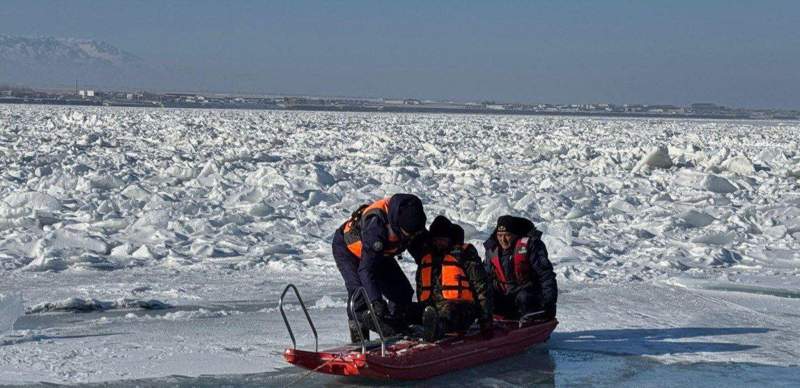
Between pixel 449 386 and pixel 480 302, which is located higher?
pixel 480 302

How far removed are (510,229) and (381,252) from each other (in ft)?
3.34

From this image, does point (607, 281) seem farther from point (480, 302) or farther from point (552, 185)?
point (552, 185)

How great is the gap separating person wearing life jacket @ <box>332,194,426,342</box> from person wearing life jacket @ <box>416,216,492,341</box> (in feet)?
0.35

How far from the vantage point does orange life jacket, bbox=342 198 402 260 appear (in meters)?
4.92

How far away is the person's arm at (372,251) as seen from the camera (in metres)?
4.91

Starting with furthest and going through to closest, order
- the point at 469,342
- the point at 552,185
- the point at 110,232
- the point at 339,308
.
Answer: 1. the point at 552,185
2. the point at 110,232
3. the point at 339,308
4. the point at 469,342

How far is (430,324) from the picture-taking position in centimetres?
503

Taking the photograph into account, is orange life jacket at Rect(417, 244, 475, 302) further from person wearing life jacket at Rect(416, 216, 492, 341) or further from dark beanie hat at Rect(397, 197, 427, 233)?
dark beanie hat at Rect(397, 197, 427, 233)

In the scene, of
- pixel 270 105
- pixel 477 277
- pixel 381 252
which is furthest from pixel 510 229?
pixel 270 105

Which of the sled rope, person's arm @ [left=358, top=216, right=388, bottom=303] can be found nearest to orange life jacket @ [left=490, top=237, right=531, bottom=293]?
person's arm @ [left=358, top=216, right=388, bottom=303]

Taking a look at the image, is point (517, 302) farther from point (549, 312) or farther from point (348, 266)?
point (348, 266)

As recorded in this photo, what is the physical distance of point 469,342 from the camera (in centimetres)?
519

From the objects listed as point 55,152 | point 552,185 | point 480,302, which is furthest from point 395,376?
point 55,152

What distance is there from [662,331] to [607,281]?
1.68 metres
